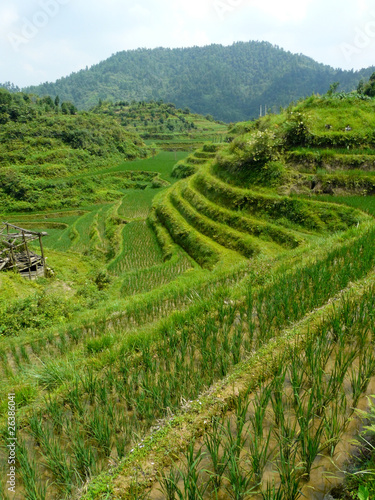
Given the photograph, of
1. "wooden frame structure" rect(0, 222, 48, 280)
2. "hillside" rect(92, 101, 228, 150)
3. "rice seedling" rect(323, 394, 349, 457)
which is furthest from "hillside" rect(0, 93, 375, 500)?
"hillside" rect(92, 101, 228, 150)

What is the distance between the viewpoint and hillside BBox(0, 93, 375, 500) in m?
2.40

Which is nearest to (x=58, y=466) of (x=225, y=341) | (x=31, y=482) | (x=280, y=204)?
(x=31, y=482)

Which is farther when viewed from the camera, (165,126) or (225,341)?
(165,126)

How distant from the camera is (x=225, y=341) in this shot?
403cm

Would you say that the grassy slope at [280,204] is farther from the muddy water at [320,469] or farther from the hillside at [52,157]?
the hillside at [52,157]

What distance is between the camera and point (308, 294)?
5.20 meters

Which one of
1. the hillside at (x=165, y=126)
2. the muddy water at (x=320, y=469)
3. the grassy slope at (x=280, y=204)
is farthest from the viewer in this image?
the hillside at (x=165, y=126)

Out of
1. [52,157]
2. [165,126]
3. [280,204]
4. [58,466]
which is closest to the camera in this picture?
[58,466]

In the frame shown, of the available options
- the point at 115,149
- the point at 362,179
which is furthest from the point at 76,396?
the point at 115,149

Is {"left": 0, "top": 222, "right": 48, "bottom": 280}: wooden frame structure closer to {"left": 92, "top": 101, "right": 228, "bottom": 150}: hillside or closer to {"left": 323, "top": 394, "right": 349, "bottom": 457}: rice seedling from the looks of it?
{"left": 323, "top": 394, "right": 349, "bottom": 457}: rice seedling

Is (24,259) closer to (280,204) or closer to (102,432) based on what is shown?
(280,204)

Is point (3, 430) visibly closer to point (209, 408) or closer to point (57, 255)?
point (209, 408)

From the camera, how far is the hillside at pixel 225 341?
7.88ft

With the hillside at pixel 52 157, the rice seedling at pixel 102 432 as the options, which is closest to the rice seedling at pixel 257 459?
the rice seedling at pixel 102 432
